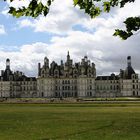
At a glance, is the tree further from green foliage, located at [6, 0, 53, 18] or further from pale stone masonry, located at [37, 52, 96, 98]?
pale stone masonry, located at [37, 52, 96, 98]

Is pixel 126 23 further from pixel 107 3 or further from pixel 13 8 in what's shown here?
pixel 13 8

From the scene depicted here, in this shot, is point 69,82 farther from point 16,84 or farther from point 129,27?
point 129,27

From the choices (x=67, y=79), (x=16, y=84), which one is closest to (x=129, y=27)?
(x=67, y=79)

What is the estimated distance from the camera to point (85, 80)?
433ft

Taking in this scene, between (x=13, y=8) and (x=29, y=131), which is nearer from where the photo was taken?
(x=13, y=8)

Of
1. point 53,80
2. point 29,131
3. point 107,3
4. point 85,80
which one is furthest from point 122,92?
point 107,3

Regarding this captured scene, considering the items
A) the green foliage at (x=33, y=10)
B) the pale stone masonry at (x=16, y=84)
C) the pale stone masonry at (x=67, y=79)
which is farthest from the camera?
the pale stone masonry at (x=16, y=84)

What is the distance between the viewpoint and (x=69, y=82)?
133 meters

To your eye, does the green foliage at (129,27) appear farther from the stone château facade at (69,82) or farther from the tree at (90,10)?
the stone château facade at (69,82)

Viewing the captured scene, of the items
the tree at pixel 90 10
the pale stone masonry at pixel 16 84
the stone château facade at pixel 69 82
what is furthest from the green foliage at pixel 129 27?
the pale stone masonry at pixel 16 84

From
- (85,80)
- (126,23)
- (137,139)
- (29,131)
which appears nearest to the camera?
(126,23)

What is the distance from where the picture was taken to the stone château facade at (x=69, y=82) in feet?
434

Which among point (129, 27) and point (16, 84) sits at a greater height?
point (16, 84)

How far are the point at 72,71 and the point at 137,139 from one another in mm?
118126
